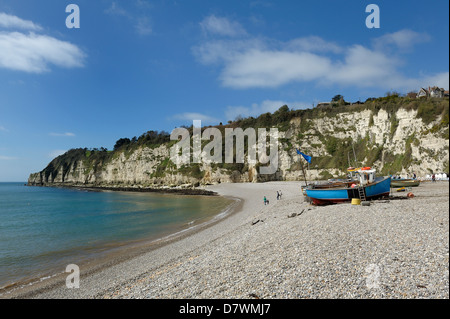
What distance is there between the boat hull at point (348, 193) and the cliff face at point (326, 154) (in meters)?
10.6

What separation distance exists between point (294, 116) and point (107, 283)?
235 ft

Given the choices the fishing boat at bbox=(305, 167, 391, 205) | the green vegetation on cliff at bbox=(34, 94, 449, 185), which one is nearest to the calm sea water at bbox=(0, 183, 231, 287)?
the fishing boat at bbox=(305, 167, 391, 205)

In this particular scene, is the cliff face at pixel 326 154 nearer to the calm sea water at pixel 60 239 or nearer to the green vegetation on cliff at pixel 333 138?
the green vegetation on cliff at pixel 333 138

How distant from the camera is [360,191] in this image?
17703 millimetres

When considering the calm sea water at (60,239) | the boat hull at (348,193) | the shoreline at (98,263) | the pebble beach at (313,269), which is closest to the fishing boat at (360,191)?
the boat hull at (348,193)

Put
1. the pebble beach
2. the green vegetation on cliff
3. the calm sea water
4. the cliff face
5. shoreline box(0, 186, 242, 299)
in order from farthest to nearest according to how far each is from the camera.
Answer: the green vegetation on cliff
the cliff face
the calm sea water
shoreline box(0, 186, 242, 299)
the pebble beach

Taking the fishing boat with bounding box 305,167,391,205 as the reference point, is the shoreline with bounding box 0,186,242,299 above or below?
below

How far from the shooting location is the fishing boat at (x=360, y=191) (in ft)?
58.7

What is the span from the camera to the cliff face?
41844mm

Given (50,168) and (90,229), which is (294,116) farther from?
(50,168)

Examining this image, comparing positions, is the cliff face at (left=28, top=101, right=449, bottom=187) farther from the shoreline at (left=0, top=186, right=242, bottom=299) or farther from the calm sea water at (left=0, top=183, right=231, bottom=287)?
the calm sea water at (left=0, top=183, right=231, bottom=287)

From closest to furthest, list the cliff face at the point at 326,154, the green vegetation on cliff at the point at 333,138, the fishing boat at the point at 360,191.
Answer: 1. the fishing boat at the point at 360,191
2. the cliff face at the point at 326,154
3. the green vegetation on cliff at the point at 333,138

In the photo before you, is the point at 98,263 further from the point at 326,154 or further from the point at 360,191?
the point at 326,154
